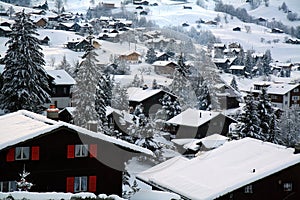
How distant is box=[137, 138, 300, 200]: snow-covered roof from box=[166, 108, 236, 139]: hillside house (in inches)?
633

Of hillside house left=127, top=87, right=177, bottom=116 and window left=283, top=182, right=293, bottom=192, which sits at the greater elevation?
window left=283, top=182, right=293, bottom=192

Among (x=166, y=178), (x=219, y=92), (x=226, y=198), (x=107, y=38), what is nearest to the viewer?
(x=226, y=198)

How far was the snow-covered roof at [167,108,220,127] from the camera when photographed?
4007 centimetres

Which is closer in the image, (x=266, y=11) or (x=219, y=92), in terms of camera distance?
(x=219, y=92)

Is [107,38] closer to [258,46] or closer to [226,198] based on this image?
[258,46]

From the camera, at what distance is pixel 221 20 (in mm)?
160625

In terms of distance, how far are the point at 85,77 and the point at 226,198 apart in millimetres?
14652

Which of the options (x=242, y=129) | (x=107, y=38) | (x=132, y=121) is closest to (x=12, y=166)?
(x=242, y=129)

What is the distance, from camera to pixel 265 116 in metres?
Answer: 33.2

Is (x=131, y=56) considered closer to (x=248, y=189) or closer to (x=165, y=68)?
(x=165, y=68)

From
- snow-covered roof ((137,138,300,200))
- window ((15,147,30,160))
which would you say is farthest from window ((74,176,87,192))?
snow-covered roof ((137,138,300,200))

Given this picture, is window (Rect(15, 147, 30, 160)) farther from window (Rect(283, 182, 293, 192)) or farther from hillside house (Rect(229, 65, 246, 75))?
hillside house (Rect(229, 65, 246, 75))

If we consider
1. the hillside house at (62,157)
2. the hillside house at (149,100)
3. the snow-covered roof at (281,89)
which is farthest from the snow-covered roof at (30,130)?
the snow-covered roof at (281,89)

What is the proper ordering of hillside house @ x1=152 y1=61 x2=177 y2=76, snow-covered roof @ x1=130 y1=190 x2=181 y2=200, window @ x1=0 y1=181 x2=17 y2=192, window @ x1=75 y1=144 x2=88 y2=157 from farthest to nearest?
hillside house @ x1=152 y1=61 x2=177 y2=76 → window @ x1=75 y1=144 x2=88 y2=157 → window @ x1=0 y1=181 x2=17 y2=192 → snow-covered roof @ x1=130 y1=190 x2=181 y2=200
